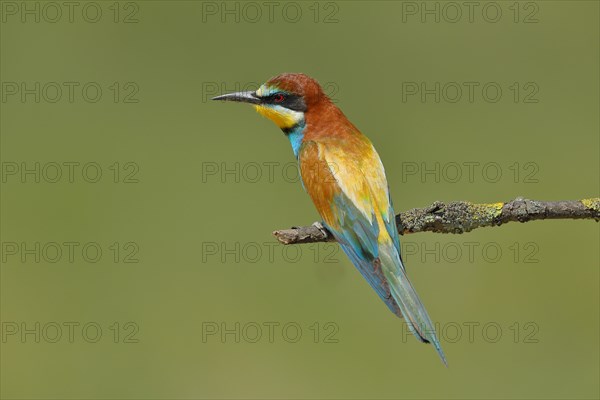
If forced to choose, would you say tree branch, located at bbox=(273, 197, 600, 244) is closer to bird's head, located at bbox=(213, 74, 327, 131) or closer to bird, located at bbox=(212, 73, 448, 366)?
bird, located at bbox=(212, 73, 448, 366)

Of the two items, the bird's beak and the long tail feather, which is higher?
the bird's beak

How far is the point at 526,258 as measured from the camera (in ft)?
14.9

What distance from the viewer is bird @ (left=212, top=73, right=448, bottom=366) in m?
2.53

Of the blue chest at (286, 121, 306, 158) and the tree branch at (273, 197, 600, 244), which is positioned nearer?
the tree branch at (273, 197, 600, 244)

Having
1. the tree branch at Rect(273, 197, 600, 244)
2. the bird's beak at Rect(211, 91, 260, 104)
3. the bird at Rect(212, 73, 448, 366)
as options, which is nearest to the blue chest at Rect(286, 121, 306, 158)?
the bird at Rect(212, 73, 448, 366)

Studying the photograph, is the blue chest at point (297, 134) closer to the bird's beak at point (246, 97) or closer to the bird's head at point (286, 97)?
the bird's head at point (286, 97)

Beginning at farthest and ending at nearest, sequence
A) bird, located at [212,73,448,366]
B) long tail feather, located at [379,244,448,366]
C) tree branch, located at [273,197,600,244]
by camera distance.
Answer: bird, located at [212,73,448,366] < long tail feather, located at [379,244,448,366] < tree branch, located at [273,197,600,244]

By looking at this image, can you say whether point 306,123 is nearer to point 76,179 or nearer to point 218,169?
point 218,169

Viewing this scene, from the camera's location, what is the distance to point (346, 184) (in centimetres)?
273

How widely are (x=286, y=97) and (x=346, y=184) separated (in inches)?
15.3

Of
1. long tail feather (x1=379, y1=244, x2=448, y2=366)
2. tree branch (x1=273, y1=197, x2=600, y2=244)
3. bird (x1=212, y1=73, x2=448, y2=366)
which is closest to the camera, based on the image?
tree branch (x1=273, y1=197, x2=600, y2=244)

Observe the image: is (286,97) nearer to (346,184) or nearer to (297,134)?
(297,134)

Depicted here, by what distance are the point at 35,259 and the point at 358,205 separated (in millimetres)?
2198

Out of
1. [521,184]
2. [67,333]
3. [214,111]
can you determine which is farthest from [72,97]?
[521,184]
